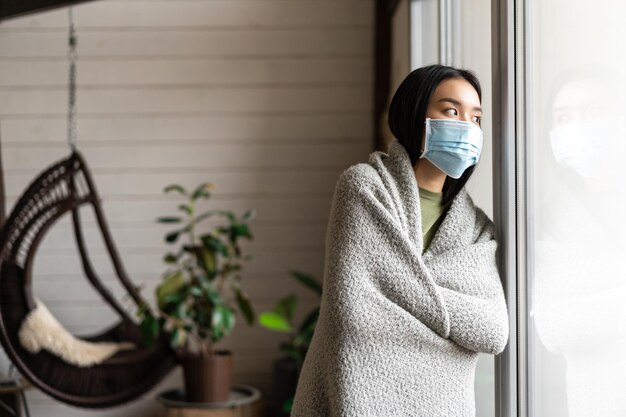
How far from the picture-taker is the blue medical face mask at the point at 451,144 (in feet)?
4.37

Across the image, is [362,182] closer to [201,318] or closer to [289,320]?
[201,318]

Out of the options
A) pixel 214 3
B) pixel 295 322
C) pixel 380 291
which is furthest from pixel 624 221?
pixel 214 3

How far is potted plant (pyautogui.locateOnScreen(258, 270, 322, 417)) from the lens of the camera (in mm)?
3045

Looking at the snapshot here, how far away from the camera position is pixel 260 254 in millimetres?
3518

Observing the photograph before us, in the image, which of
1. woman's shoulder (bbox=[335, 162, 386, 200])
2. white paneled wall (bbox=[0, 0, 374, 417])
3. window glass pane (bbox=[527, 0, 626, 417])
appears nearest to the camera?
window glass pane (bbox=[527, 0, 626, 417])

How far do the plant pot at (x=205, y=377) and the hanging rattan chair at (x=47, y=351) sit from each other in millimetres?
78

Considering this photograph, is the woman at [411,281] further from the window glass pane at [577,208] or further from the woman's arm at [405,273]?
the window glass pane at [577,208]

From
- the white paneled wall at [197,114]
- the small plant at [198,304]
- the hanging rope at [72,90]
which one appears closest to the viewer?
the small plant at [198,304]

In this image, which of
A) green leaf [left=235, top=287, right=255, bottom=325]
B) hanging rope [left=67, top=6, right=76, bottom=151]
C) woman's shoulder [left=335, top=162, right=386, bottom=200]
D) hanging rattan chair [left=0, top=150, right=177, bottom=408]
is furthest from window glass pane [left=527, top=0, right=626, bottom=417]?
hanging rope [left=67, top=6, right=76, bottom=151]

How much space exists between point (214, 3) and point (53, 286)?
1.51 metres

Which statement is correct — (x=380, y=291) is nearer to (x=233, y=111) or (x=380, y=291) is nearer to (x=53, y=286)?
(x=233, y=111)

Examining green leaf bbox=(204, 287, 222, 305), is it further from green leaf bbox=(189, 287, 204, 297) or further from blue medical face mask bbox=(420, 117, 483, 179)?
blue medical face mask bbox=(420, 117, 483, 179)

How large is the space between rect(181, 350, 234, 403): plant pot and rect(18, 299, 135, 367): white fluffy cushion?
31cm

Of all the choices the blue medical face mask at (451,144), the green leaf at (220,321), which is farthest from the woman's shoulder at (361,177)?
the green leaf at (220,321)
